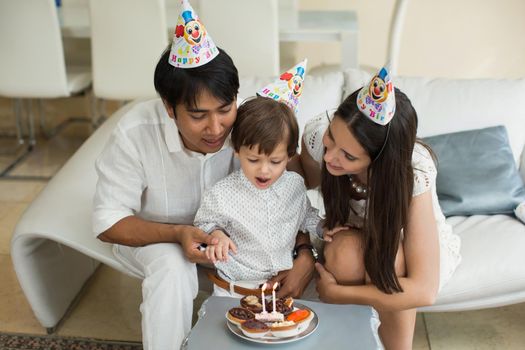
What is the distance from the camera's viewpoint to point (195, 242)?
6.04ft

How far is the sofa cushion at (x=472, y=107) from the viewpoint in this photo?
251 cm

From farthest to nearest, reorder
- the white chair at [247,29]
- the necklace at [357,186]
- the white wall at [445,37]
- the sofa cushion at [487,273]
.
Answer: the white wall at [445,37] < the white chair at [247,29] < the sofa cushion at [487,273] < the necklace at [357,186]

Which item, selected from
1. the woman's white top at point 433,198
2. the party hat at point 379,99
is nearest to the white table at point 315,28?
the woman's white top at point 433,198

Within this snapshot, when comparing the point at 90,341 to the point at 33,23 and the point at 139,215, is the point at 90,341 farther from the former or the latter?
the point at 33,23

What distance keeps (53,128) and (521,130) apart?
9.47 ft

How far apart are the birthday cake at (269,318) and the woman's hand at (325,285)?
0.18m

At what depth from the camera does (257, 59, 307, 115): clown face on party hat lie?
1881 millimetres

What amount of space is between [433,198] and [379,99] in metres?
0.40

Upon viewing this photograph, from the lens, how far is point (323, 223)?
200 cm

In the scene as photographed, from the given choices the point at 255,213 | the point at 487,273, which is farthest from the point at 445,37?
the point at 255,213

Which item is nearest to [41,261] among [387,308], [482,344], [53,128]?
[387,308]

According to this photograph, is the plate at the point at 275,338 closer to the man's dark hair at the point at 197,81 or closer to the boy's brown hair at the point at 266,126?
the boy's brown hair at the point at 266,126

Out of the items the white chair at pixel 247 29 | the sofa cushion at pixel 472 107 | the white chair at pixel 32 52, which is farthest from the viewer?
the white chair at pixel 32 52

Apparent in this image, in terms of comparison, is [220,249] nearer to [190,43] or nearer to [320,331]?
[320,331]
